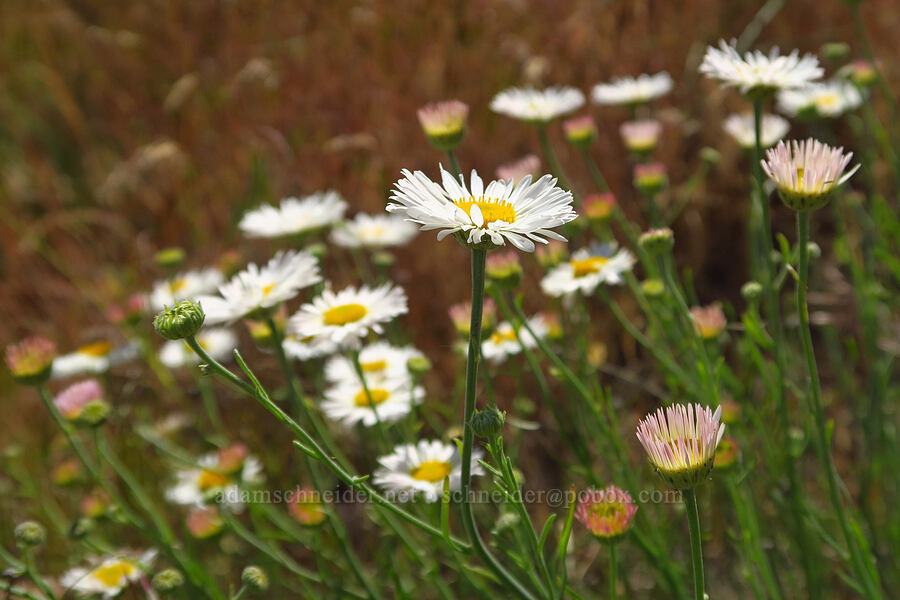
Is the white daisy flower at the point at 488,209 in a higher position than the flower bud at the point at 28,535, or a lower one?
higher

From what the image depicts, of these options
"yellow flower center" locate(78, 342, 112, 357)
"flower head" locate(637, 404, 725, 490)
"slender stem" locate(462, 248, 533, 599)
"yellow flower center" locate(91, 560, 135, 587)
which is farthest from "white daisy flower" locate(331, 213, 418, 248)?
"flower head" locate(637, 404, 725, 490)

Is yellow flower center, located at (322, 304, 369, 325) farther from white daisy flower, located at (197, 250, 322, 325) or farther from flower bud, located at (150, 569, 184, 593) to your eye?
flower bud, located at (150, 569, 184, 593)

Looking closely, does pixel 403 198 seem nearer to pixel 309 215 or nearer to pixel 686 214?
pixel 309 215

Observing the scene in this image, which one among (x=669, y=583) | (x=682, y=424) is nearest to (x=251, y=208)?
(x=669, y=583)

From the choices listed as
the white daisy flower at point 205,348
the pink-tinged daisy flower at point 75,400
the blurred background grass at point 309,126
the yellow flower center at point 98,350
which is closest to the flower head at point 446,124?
the pink-tinged daisy flower at point 75,400

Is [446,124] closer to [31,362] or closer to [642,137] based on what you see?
[642,137]

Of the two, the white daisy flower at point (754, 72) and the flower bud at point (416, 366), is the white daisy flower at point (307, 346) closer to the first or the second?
→ the flower bud at point (416, 366)
